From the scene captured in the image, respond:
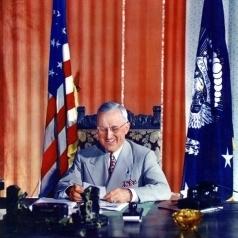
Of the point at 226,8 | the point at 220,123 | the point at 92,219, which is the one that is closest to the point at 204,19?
the point at 226,8

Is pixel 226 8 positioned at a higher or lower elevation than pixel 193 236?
higher

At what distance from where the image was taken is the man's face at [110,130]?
276cm

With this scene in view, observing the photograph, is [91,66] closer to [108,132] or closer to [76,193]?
[108,132]

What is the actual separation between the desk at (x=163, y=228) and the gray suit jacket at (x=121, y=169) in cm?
63

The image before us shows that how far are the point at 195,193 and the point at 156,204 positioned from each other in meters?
0.23

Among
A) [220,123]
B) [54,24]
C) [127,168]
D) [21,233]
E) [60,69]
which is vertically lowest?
[21,233]

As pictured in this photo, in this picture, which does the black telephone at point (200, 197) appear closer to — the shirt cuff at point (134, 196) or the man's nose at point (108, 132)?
the shirt cuff at point (134, 196)

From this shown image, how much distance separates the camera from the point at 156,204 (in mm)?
2275

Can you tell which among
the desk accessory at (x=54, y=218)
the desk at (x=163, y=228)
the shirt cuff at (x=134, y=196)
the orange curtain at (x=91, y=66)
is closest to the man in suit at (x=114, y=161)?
the shirt cuff at (x=134, y=196)

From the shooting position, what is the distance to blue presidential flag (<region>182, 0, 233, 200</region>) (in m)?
3.48

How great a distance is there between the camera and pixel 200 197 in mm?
2158

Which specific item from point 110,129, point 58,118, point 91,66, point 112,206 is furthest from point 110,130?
point 91,66

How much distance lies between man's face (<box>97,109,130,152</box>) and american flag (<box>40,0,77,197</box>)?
773mm

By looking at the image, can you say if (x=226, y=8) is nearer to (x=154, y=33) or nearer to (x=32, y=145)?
(x=154, y=33)
